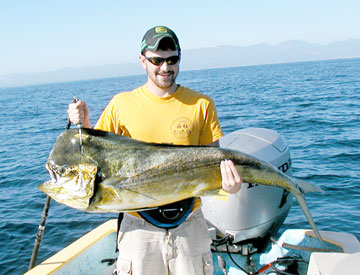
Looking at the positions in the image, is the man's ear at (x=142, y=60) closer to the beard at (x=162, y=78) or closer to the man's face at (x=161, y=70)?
the man's face at (x=161, y=70)

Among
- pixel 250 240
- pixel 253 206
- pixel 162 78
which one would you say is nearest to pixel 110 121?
pixel 162 78

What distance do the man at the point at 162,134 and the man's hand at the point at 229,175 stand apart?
421 mm

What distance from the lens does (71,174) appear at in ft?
7.99

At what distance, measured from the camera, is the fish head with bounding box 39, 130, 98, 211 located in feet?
7.86

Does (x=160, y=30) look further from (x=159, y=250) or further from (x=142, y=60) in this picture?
(x=159, y=250)

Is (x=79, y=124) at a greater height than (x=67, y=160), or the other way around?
(x=79, y=124)

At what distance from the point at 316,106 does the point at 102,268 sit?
20.0 meters

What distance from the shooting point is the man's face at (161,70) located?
281 cm

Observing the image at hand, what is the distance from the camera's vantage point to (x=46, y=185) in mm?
2473

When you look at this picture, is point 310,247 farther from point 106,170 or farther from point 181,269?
point 106,170

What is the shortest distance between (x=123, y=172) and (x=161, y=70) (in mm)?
901

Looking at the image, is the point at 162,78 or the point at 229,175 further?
the point at 162,78

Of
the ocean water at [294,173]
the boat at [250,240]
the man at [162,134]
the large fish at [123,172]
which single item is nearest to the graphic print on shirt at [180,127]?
the man at [162,134]

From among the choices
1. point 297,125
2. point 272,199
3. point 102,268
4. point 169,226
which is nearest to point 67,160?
point 169,226
